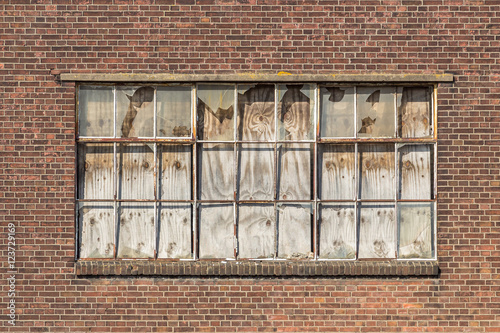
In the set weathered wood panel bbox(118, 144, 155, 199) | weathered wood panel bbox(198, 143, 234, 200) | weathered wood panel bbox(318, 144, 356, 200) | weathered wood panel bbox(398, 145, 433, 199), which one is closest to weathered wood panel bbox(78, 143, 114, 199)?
weathered wood panel bbox(118, 144, 155, 199)

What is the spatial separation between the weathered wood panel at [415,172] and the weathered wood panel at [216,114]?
204 cm

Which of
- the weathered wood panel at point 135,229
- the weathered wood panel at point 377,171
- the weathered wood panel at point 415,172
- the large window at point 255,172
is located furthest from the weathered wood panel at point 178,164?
the weathered wood panel at point 415,172

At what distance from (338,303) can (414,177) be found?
171 cm

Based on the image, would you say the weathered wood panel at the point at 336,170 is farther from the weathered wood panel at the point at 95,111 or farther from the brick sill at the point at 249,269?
the weathered wood panel at the point at 95,111

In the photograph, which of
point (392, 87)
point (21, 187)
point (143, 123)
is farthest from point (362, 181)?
point (21, 187)

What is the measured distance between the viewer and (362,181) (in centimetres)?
565

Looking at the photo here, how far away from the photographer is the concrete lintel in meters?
5.48

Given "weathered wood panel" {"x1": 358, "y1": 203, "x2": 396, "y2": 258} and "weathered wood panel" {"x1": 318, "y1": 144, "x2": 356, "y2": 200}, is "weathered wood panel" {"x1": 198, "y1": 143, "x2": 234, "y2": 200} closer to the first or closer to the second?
"weathered wood panel" {"x1": 318, "y1": 144, "x2": 356, "y2": 200}

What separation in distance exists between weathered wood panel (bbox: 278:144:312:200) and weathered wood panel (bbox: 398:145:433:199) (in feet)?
3.59

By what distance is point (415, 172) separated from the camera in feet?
18.5

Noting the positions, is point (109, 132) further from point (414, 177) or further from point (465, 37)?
point (465, 37)

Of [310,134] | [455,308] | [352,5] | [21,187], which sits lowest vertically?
[455,308]

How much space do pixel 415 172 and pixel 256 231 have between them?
6.53ft

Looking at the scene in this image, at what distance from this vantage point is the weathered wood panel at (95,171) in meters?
5.61
